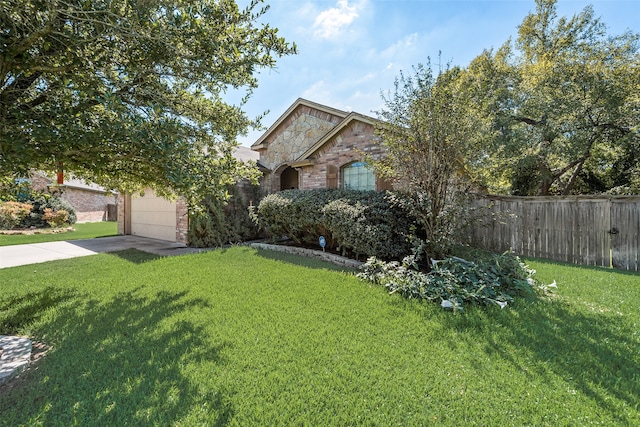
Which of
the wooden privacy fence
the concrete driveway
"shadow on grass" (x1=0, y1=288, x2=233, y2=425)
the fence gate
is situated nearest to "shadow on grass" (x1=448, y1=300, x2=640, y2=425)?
the wooden privacy fence

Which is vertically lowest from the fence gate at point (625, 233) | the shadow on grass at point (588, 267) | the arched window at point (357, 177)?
the shadow on grass at point (588, 267)

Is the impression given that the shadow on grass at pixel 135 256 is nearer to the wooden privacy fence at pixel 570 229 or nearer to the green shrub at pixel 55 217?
the wooden privacy fence at pixel 570 229

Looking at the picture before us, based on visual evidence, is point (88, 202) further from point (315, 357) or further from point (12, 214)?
point (315, 357)

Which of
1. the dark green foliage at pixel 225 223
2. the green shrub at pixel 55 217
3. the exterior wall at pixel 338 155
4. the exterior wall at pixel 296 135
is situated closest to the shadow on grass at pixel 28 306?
the dark green foliage at pixel 225 223

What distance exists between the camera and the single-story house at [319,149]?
961 cm

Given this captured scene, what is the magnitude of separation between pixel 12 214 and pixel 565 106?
2631 cm

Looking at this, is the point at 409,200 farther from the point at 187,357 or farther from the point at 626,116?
the point at 626,116

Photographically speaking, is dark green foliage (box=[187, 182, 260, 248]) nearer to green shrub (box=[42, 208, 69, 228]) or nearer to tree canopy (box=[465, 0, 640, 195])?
tree canopy (box=[465, 0, 640, 195])

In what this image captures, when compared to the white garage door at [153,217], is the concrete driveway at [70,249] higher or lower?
lower

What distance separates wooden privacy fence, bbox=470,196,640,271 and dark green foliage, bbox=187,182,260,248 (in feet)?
27.6

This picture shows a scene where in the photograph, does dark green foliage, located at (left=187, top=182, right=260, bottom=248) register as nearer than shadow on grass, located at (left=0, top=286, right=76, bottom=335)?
No

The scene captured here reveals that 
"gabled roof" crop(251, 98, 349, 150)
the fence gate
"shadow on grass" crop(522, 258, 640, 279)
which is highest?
"gabled roof" crop(251, 98, 349, 150)

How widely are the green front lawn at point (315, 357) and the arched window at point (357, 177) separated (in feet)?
16.2

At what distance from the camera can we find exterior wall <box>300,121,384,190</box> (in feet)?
31.2
